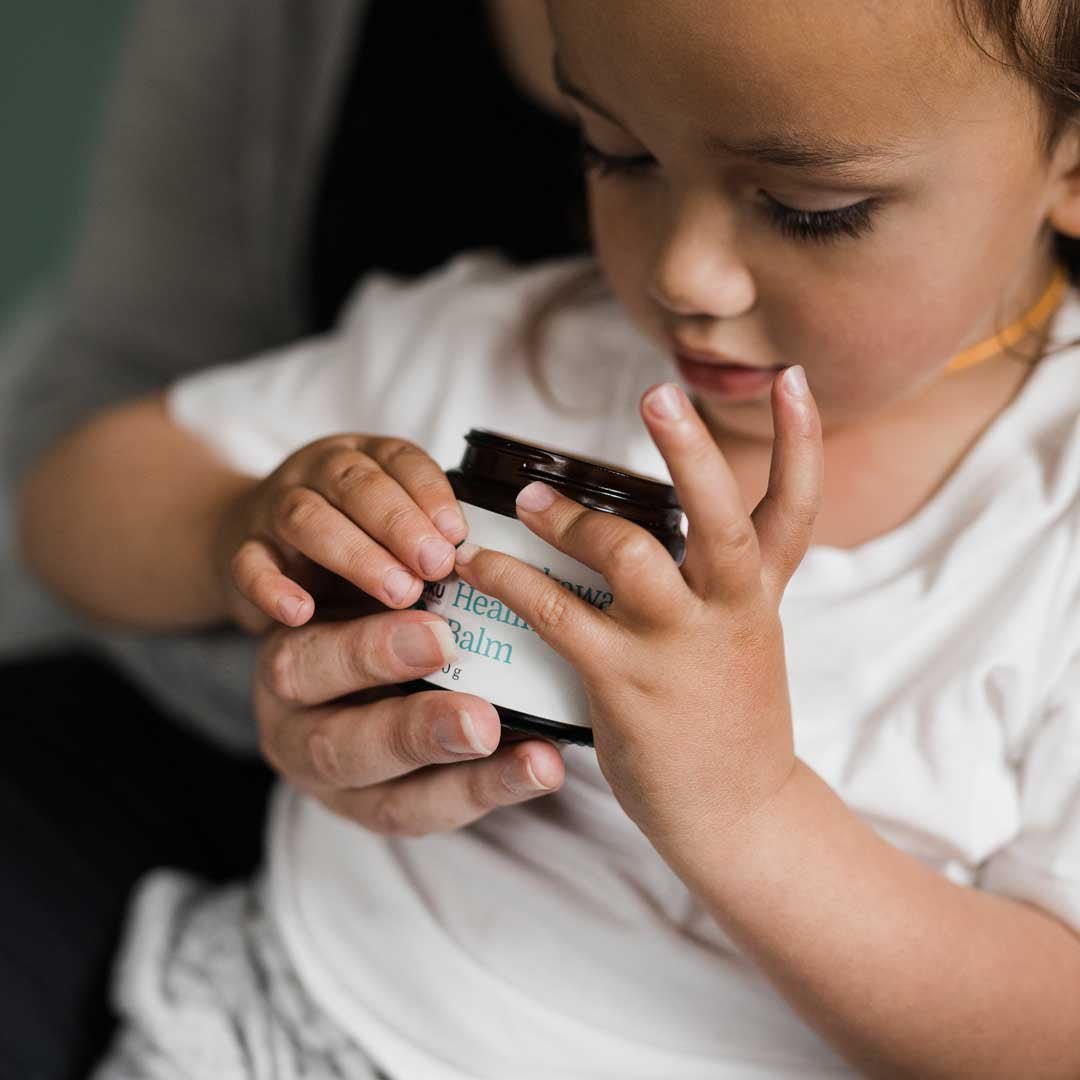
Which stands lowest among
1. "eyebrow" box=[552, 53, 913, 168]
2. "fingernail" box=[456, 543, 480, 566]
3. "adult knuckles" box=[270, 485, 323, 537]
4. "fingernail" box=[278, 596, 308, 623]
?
"fingernail" box=[278, 596, 308, 623]

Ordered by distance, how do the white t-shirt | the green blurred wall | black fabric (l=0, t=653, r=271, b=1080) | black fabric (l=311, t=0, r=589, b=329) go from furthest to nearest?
the green blurred wall < black fabric (l=311, t=0, r=589, b=329) < black fabric (l=0, t=653, r=271, b=1080) < the white t-shirt

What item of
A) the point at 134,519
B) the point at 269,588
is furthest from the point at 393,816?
the point at 134,519

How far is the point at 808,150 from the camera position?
26.0 inches

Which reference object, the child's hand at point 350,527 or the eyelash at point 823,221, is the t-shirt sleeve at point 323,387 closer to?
the child's hand at point 350,527

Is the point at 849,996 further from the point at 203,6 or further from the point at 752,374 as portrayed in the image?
the point at 203,6

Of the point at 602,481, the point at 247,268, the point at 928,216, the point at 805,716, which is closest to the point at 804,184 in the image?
the point at 928,216

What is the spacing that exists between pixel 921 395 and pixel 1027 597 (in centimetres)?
16

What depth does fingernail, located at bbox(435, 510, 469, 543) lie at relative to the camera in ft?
2.08

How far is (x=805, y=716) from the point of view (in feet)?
2.69

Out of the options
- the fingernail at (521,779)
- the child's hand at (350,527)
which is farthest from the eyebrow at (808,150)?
the fingernail at (521,779)

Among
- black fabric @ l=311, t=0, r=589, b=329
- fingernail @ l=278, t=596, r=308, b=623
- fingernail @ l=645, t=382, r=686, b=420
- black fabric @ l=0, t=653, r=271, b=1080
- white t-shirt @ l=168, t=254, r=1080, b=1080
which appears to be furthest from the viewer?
black fabric @ l=311, t=0, r=589, b=329

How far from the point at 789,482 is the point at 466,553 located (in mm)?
154

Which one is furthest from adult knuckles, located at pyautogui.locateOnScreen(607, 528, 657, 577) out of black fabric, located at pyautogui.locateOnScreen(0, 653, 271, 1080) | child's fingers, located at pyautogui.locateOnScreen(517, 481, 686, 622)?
black fabric, located at pyautogui.locateOnScreen(0, 653, 271, 1080)

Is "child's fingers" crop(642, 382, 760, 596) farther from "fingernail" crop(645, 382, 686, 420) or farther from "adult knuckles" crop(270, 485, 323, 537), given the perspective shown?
"adult knuckles" crop(270, 485, 323, 537)
